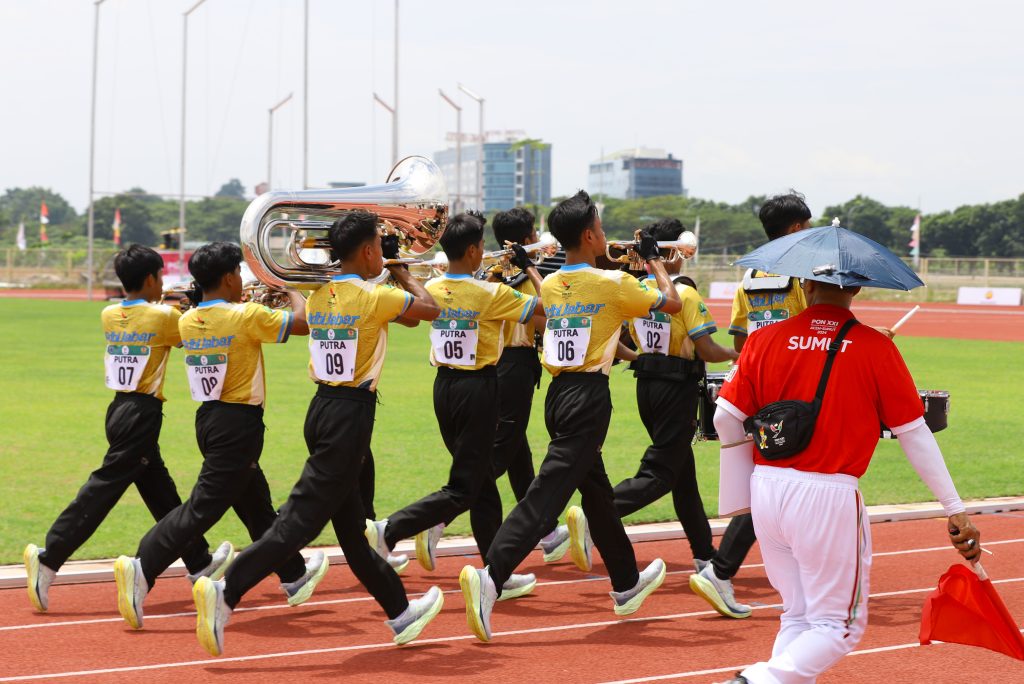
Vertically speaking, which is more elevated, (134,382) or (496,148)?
(496,148)

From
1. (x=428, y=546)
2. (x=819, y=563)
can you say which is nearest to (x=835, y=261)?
(x=819, y=563)

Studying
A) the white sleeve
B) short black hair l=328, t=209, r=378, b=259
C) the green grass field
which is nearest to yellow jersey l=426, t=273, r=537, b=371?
short black hair l=328, t=209, r=378, b=259

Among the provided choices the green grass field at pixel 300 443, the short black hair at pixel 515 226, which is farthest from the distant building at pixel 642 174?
the short black hair at pixel 515 226

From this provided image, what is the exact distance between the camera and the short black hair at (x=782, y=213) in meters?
6.63

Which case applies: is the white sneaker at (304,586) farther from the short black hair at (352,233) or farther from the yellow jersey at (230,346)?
the short black hair at (352,233)

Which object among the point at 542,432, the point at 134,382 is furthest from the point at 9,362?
the point at 134,382

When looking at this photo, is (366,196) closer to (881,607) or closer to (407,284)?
(407,284)

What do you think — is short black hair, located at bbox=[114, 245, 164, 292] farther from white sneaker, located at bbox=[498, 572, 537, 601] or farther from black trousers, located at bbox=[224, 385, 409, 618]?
white sneaker, located at bbox=[498, 572, 537, 601]

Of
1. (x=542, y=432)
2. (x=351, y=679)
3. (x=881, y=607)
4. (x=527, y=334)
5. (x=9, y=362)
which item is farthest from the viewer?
(x=9, y=362)

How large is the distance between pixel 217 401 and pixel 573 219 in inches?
75.6

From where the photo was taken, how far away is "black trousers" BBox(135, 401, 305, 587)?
612 centimetres

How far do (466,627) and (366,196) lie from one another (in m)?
2.30

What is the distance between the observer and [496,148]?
18088 centimetres

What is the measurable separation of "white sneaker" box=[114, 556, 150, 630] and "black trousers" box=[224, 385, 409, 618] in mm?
719
